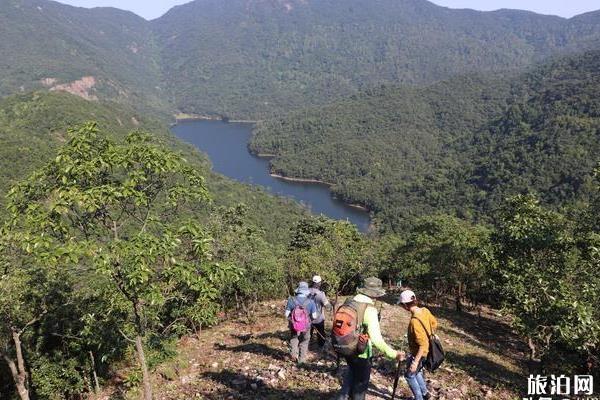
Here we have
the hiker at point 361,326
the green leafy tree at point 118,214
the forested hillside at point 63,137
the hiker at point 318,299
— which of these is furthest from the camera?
the forested hillside at point 63,137

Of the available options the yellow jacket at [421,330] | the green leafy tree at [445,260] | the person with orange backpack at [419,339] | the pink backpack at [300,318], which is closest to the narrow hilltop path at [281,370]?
the pink backpack at [300,318]

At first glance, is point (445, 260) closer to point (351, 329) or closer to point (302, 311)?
point (302, 311)

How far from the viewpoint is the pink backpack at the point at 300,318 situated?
34.1 ft

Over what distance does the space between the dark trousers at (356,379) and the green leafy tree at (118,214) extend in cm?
247

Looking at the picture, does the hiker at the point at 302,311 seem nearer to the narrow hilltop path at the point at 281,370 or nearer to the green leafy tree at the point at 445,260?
the narrow hilltop path at the point at 281,370

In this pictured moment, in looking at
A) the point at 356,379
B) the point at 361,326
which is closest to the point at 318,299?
the point at 356,379

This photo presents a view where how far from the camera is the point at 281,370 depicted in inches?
430

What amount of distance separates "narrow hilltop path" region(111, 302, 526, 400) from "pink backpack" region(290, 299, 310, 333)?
1.16 metres

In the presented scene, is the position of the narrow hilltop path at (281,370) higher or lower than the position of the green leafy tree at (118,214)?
lower

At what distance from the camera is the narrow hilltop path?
392 inches

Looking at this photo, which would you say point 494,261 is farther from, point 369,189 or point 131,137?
point 369,189

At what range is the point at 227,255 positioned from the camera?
21.1 metres

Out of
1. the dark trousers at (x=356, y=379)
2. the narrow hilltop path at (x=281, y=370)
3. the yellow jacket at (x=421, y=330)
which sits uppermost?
the yellow jacket at (x=421, y=330)

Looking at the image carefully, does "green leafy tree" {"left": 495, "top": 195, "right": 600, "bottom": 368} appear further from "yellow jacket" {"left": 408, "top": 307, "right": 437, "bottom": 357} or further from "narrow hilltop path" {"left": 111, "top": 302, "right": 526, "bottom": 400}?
"yellow jacket" {"left": 408, "top": 307, "right": 437, "bottom": 357}
